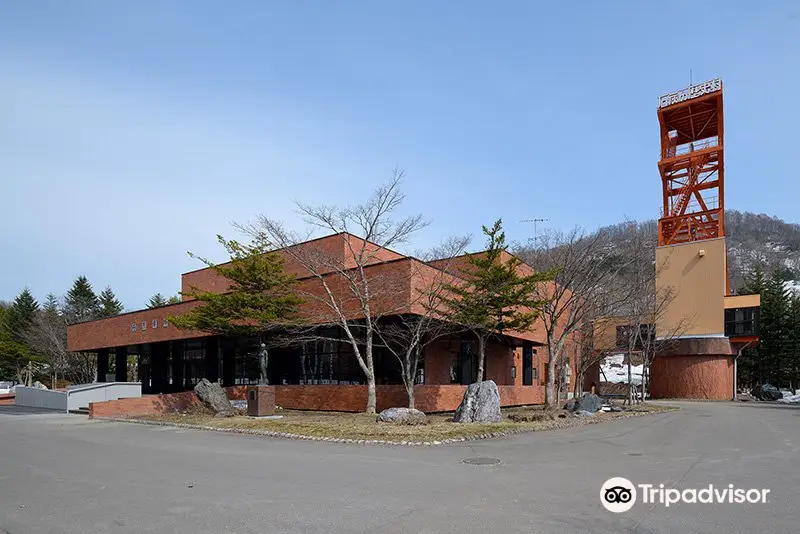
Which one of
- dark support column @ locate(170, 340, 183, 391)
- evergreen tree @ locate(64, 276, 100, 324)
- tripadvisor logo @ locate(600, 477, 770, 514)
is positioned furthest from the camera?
evergreen tree @ locate(64, 276, 100, 324)

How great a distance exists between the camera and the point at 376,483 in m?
8.66

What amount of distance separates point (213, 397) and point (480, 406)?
33.0 ft

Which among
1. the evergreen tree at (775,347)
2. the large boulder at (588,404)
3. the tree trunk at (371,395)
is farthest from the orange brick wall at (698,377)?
the tree trunk at (371,395)

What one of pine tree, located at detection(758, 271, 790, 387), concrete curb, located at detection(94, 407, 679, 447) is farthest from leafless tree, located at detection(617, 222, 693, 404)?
pine tree, located at detection(758, 271, 790, 387)

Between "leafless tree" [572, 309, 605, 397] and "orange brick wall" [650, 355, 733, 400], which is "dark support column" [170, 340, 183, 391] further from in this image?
"orange brick wall" [650, 355, 733, 400]

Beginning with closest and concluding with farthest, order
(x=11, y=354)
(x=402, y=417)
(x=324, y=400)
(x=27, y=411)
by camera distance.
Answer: (x=402, y=417) < (x=324, y=400) < (x=27, y=411) < (x=11, y=354)

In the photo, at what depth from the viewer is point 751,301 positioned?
1608 inches

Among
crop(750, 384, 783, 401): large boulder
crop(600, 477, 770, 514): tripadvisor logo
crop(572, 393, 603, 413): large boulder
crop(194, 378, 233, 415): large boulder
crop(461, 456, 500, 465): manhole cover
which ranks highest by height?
crop(600, 477, 770, 514): tripadvisor logo

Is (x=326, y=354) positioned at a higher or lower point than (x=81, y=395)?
higher

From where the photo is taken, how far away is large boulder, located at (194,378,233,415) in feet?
69.9

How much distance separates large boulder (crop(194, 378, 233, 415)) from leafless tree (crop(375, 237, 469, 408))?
20.4 ft

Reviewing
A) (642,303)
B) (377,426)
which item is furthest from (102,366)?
(642,303)

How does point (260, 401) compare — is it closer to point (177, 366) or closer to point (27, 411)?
point (27, 411)

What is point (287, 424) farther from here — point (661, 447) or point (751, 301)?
point (751, 301)
